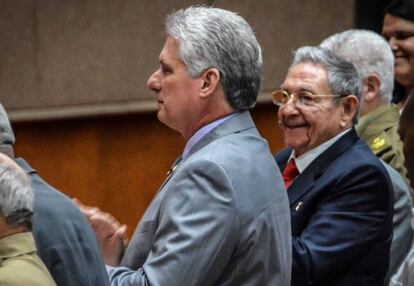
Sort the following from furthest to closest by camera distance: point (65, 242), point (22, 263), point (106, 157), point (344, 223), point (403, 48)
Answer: point (106, 157), point (403, 48), point (344, 223), point (65, 242), point (22, 263)

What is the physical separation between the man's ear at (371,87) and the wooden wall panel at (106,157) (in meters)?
1.52

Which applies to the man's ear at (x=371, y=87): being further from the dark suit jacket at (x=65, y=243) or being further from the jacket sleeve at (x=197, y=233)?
the dark suit jacket at (x=65, y=243)

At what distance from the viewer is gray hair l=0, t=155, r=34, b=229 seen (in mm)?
2885

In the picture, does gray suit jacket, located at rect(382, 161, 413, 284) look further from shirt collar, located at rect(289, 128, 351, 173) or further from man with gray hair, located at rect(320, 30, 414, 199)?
man with gray hair, located at rect(320, 30, 414, 199)

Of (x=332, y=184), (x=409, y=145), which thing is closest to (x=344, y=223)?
(x=332, y=184)

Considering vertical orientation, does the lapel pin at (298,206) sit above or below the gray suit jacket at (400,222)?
above

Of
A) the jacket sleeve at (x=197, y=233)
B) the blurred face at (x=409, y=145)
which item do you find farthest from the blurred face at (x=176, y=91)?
the blurred face at (x=409, y=145)

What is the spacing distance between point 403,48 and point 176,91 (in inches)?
75.8

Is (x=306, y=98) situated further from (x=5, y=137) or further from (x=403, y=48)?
(x=5, y=137)

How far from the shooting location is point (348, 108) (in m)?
4.33

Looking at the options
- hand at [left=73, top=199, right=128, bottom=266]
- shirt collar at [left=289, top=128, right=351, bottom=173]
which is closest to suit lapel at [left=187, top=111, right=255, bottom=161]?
hand at [left=73, top=199, right=128, bottom=266]

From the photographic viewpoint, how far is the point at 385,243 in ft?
13.3

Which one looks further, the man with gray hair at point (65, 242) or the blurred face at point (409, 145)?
the man with gray hair at point (65, 242)

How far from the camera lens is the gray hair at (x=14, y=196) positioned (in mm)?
2885
